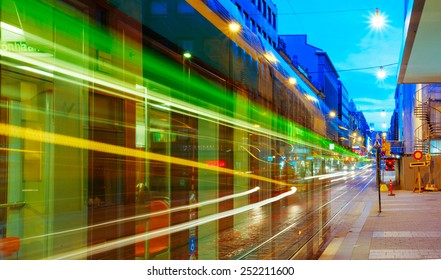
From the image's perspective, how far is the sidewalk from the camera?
7188 millimetres

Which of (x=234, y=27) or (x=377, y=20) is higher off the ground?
(x=377, y=20)

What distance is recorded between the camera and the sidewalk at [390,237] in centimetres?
719

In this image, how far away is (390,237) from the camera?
9086 millimetres

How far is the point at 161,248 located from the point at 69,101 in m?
3.07

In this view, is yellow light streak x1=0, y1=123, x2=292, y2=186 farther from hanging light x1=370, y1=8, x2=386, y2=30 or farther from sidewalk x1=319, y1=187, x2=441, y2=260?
hanging light x1=370, y1=8, x2=386, y2=30

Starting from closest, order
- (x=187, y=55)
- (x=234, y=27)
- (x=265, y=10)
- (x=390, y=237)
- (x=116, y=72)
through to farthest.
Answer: (x=116, y=72) → (x=187, y=55) → (x=390, y=237) → (x=234, y=27) → (x=265, y=10)

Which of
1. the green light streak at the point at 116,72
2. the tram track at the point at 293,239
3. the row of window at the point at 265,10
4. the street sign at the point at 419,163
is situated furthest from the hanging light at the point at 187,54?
the row of window at the point at 265,10

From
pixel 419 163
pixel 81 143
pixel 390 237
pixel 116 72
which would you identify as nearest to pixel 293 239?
pixel 390 237

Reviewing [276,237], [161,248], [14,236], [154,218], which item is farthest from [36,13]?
[276,237]

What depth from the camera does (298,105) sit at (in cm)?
1889

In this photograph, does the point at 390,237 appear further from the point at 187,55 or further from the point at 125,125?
the point at 125,125

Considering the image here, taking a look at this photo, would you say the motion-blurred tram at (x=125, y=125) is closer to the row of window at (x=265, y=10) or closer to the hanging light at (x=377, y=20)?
the hanging light at (x=377, y=20)

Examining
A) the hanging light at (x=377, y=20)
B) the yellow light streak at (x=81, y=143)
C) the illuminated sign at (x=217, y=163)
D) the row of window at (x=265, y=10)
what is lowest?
the illuminated sign at (x=217, y=163)

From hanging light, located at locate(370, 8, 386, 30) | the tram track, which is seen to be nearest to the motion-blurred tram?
the tram track
